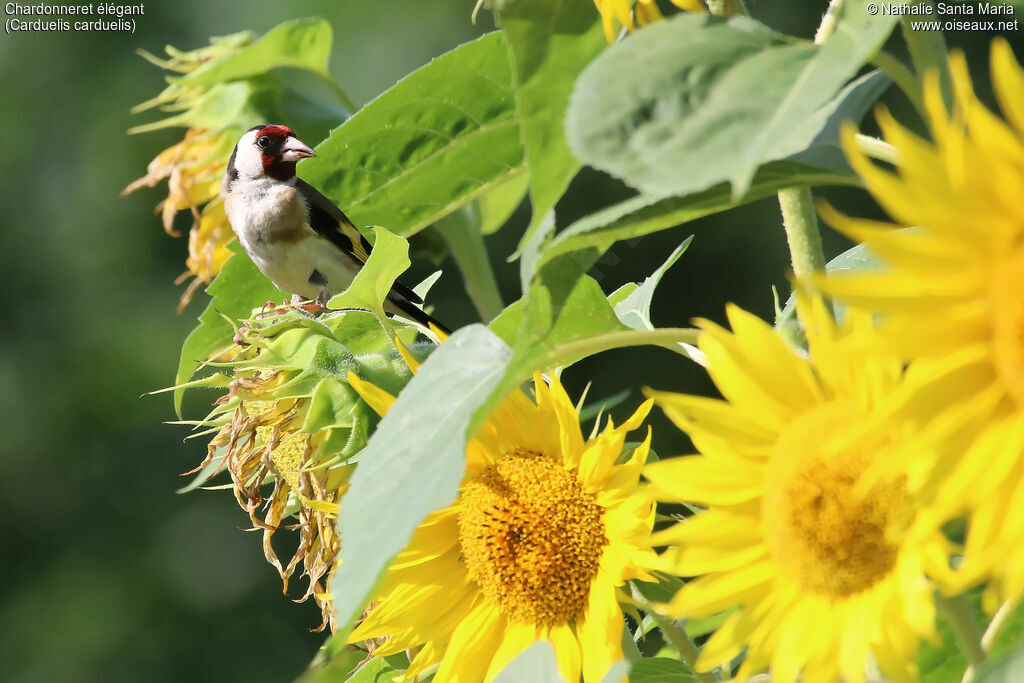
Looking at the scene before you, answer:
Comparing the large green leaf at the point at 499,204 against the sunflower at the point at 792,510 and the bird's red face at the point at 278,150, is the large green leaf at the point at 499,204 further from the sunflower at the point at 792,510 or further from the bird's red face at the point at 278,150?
the sunflower at the point at 792,510

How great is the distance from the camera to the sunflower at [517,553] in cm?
58

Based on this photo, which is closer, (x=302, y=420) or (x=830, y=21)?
(x=830, y=21)

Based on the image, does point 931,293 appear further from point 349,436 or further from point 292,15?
point 292,15

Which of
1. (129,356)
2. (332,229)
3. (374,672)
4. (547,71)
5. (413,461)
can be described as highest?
(547,71)

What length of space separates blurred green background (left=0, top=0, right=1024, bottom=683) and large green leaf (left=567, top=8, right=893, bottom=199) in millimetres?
2961

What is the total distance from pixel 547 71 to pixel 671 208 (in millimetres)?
63

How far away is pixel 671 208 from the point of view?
1.38 ft

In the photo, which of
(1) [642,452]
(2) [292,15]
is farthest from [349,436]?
(2) [292,15]

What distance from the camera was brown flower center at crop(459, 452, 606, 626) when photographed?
1.93ft

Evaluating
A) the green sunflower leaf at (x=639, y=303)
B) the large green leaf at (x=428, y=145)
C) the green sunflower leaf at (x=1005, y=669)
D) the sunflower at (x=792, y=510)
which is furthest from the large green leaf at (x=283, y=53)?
the green sunflower leaf at (x=1005, y=669)

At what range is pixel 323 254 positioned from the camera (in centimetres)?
183

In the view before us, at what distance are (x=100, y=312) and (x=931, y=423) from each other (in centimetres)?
377

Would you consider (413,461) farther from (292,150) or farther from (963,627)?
(292,150)

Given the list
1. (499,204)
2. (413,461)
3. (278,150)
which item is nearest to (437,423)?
(413,461)
